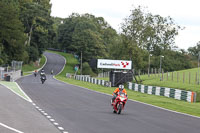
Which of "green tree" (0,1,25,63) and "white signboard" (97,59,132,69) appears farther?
"green tree" (0,1,25,63)

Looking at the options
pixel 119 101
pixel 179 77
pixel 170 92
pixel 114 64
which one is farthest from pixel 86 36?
pixel 119 101

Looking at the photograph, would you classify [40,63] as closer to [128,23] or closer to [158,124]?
[128,23]

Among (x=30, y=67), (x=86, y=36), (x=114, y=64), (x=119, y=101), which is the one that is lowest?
(x=119, y=101)

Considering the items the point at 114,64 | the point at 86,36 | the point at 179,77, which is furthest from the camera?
the point at 86,36

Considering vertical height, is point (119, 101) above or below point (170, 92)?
above

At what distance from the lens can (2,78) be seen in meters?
54.0

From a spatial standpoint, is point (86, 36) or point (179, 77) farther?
point (86, 36)

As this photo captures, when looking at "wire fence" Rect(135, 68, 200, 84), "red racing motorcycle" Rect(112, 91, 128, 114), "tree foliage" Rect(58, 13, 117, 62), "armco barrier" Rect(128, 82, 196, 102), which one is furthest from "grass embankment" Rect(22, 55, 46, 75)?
"red racing motorcycle" Rect(112, 91, 128, 114)

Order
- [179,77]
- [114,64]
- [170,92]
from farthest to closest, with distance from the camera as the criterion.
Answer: [114,64]
[179,77]
[170,92]

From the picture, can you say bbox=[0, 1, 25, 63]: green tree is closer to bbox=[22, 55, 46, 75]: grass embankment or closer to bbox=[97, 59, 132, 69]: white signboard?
bbox=[22, 55, 46, 75]: grass embankment

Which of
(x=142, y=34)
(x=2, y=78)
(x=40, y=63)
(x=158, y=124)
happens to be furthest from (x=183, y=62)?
(x=158, y=124)

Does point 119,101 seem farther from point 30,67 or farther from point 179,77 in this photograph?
point 30,67

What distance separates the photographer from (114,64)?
6134 centimetres

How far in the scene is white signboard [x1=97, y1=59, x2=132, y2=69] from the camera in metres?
60.3
